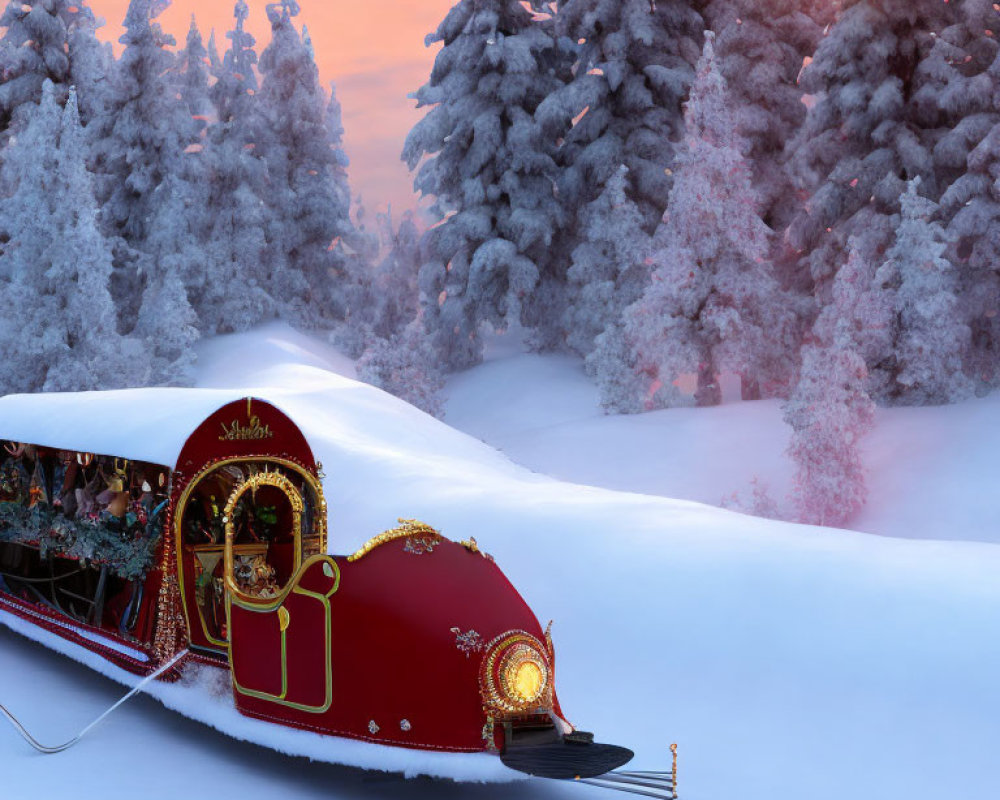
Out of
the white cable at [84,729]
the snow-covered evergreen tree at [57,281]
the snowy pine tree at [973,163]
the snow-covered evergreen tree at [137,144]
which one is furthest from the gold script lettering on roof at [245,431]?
the snow-covered evergreen tree at [137,144]

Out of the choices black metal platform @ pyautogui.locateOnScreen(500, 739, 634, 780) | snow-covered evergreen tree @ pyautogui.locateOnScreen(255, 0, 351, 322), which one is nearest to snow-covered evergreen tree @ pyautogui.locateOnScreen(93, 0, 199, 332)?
snow-covered evergreen tree @ pyautogui.locateOnScreen(255, 0, 351, 322)

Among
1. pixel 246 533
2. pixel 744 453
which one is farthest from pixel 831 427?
pixel 246 533

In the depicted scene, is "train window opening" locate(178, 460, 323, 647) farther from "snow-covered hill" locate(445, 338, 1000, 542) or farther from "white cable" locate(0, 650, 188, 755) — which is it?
"snow-covered hill" locate(445, 338, 1000, 542)

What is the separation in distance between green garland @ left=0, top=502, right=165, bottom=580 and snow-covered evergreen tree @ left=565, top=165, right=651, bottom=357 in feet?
77.8

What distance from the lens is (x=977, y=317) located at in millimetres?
28828

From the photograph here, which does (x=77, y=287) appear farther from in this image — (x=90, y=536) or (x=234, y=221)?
(x=90, y=536)

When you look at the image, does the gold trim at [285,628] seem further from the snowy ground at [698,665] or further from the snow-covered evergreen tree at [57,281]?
the snow-covered evergreen tree at [57,281]


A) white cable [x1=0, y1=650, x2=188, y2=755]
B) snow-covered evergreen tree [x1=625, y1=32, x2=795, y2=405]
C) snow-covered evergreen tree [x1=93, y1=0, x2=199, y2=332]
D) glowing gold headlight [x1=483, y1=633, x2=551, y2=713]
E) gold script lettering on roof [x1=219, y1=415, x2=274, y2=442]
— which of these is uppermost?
snow-covered evergreen tree [x1=93, y1=0, x2=199, y2=332]

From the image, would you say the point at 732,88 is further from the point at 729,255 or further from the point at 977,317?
the point at 977,317

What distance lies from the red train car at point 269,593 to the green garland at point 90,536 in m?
0.02

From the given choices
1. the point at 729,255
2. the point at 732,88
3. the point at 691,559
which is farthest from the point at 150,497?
the point at 732,88

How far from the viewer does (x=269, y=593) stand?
10.3 metres

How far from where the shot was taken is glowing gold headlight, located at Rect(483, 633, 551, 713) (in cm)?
727

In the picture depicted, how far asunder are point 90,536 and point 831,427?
16764mm
